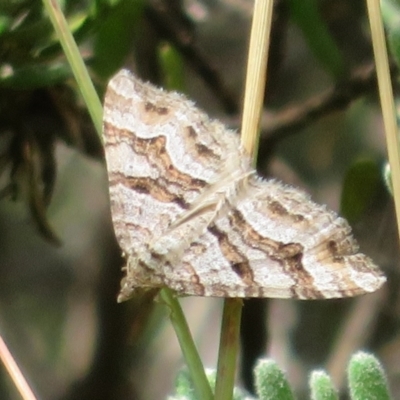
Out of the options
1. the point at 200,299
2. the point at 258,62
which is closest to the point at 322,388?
the point at 258,62

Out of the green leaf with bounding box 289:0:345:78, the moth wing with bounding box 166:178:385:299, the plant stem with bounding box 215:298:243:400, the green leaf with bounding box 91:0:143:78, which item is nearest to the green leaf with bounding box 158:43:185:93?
the green leaf with bounding box 91:0:143:78

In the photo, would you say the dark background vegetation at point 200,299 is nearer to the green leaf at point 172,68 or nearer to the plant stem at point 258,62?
the green leaf at point 172,68

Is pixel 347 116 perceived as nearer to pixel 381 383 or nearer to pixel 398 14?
pixel 398 14

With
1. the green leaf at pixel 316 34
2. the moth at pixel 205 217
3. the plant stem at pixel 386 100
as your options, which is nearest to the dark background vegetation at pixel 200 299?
the green leaf at pixel 316 34

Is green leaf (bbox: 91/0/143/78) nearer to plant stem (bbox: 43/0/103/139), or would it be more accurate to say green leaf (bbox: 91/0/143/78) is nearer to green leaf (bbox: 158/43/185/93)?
green leaf (bbox: 158/43/185/93)

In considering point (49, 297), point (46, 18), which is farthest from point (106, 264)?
point (46, 18)
